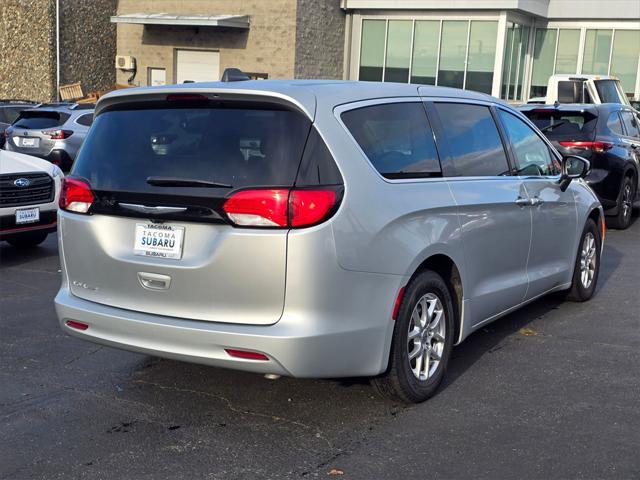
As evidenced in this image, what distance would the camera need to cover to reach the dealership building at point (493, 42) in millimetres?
30159

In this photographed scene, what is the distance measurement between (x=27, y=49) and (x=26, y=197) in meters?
25.4

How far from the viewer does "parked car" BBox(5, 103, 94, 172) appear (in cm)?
1658

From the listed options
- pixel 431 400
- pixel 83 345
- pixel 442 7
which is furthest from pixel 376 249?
pixel 442 7

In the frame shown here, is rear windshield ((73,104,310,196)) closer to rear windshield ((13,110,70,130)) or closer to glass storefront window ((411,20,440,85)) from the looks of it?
rear windshield ((13,110,70,130))

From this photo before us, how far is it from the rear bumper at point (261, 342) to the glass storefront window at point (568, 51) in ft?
99.8

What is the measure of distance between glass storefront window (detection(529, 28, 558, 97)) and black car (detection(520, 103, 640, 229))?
21844 millimetres

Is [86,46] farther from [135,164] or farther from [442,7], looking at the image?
[135,164]

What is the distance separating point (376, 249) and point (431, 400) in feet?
3.62

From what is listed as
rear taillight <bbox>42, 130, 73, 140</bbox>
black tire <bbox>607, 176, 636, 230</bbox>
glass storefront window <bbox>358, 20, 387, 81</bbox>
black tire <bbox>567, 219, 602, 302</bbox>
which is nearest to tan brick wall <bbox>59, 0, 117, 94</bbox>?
glass storefront window <bbox>358, 20, 387, 81</bbox>

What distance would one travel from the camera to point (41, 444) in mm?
4145

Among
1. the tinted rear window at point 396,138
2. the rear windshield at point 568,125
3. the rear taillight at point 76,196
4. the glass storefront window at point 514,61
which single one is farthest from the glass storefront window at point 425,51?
the rear taillight at point 76,196

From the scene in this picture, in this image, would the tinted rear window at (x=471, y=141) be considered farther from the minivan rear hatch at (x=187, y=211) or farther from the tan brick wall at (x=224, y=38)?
the tan brick wall at (x=224, y=38)

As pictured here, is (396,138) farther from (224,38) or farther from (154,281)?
(224,38)

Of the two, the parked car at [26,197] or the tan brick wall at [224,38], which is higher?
the tan brick wall at [224,38]
